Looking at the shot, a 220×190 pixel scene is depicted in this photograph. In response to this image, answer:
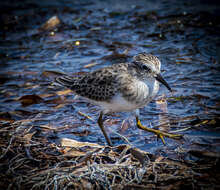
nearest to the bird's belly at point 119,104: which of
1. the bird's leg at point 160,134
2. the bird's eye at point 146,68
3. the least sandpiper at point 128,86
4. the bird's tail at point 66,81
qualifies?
the least sandpiper at point 128,86

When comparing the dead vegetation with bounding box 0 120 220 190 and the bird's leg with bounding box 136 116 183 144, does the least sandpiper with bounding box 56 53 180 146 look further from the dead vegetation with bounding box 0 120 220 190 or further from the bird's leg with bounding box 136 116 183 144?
the dead vegetation with bounding box 0 120 220 190

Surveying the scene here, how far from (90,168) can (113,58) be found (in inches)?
188

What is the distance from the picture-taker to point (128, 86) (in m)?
5.03

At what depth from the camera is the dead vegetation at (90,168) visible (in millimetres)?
4137

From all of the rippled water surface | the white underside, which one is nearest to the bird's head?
the white underside

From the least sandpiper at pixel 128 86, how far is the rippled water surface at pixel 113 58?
53 cm

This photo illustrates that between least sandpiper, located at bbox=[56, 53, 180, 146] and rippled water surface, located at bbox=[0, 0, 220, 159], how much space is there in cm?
53

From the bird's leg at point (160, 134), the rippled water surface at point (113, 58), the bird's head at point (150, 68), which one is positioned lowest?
the bird's leg at point (160, 134)

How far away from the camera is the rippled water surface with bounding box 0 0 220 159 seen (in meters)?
5.78

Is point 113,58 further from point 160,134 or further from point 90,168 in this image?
point 90,168

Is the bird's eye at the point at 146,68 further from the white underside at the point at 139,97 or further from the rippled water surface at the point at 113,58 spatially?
the rippled water surface at the point at 113,58

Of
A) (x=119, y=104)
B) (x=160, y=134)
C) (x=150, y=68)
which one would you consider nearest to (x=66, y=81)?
(x=119, y=104)

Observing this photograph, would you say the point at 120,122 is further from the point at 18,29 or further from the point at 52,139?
the point at 18,29

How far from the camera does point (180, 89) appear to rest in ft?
22.6
